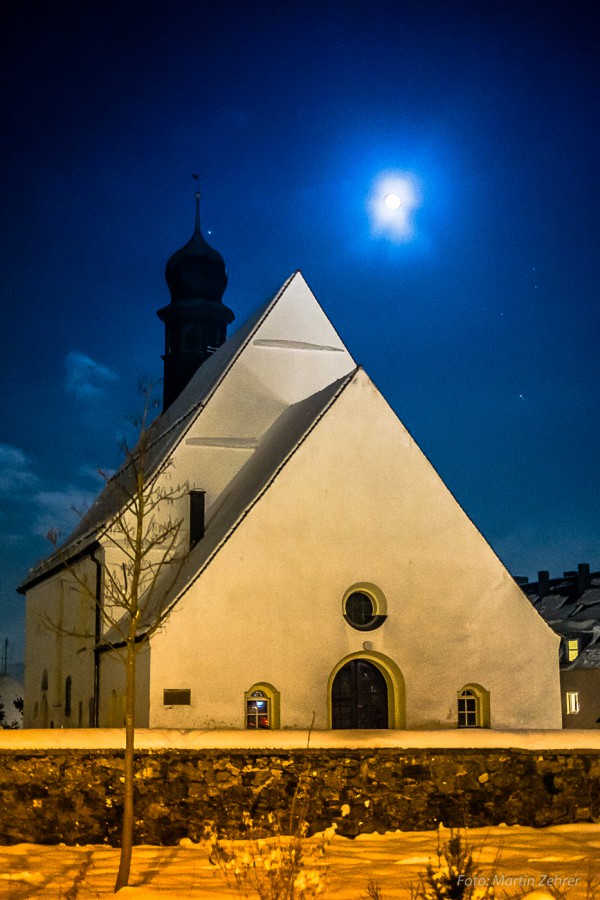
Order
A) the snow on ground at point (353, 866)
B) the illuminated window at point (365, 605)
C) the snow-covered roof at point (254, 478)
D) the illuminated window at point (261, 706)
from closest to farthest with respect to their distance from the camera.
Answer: the snow on ground at point (353, 866) → the illuminated window at point (261, 706) → the snow-covered roof at point (254, 478) → the illuminated window at point (365, 605)

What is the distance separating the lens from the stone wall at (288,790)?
1504 cm

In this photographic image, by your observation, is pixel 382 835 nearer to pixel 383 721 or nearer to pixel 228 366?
pixel 383 721

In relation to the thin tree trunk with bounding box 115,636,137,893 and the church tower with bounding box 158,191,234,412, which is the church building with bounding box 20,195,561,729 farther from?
the church tower with bounding box 158,191,234,412

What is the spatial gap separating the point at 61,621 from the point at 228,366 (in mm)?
8705

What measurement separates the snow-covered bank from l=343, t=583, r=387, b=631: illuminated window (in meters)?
6.04

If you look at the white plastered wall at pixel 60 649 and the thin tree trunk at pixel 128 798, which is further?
the white plastered wall at pixel 60 649

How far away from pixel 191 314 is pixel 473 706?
1848 cm

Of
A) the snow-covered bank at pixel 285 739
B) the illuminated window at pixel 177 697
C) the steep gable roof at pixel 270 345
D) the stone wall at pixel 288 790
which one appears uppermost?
the steep gable roof at pixel 270 345

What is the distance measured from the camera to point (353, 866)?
13688 millimetres

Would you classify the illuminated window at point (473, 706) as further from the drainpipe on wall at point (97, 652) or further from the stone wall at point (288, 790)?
the drainpipe on wall at point (97, 652)

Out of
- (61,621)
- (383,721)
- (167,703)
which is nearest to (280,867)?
(167,703)

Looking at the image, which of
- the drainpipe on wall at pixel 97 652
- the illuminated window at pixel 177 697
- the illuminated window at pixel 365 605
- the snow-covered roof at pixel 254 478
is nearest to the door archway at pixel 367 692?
the illuminated window at pixel 365 605

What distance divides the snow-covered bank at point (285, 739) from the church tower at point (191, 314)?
21.7m

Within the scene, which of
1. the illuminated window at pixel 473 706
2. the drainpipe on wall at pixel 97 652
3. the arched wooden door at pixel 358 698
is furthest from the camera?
the drainpipe on wall at pixel 97 652
